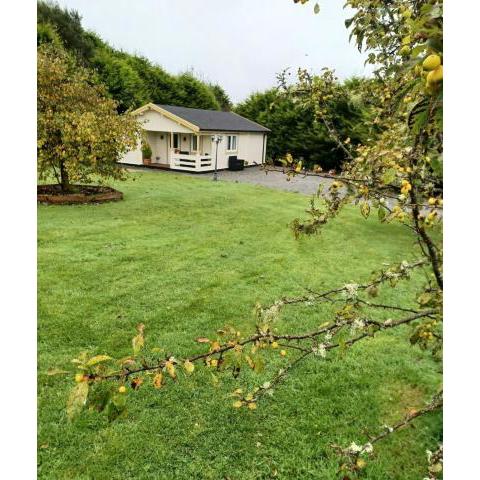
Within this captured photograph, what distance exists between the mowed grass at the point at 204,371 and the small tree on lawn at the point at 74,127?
10.5ft

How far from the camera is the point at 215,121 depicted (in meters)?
24.7

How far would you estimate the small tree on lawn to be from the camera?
1162 cm

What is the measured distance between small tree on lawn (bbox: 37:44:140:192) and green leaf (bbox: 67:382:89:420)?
11.5m

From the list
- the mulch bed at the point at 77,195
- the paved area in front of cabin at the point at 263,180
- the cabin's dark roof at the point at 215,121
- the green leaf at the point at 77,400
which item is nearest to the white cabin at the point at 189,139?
the cabin's dark roof at the point at 215,121

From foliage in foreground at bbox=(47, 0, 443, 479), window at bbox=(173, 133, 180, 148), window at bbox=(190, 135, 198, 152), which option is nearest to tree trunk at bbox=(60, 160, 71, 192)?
window at bbox=(190, 135, 198, 152)

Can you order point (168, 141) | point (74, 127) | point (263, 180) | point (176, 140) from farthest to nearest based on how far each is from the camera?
1. point (168, 141)
2. point (176, 140)
3. point (263, 180)
4. point (74, 127)

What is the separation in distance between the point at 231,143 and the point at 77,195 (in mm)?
13524

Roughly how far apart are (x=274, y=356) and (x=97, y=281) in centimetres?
316

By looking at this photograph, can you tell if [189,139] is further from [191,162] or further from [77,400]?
[77,400]

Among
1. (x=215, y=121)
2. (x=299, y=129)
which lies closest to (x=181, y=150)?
(x=215, y=121)

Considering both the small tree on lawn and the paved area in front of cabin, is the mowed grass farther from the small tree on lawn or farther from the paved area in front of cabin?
the paved area in front of cabin

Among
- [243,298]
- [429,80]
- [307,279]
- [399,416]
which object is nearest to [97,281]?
[243,298]
